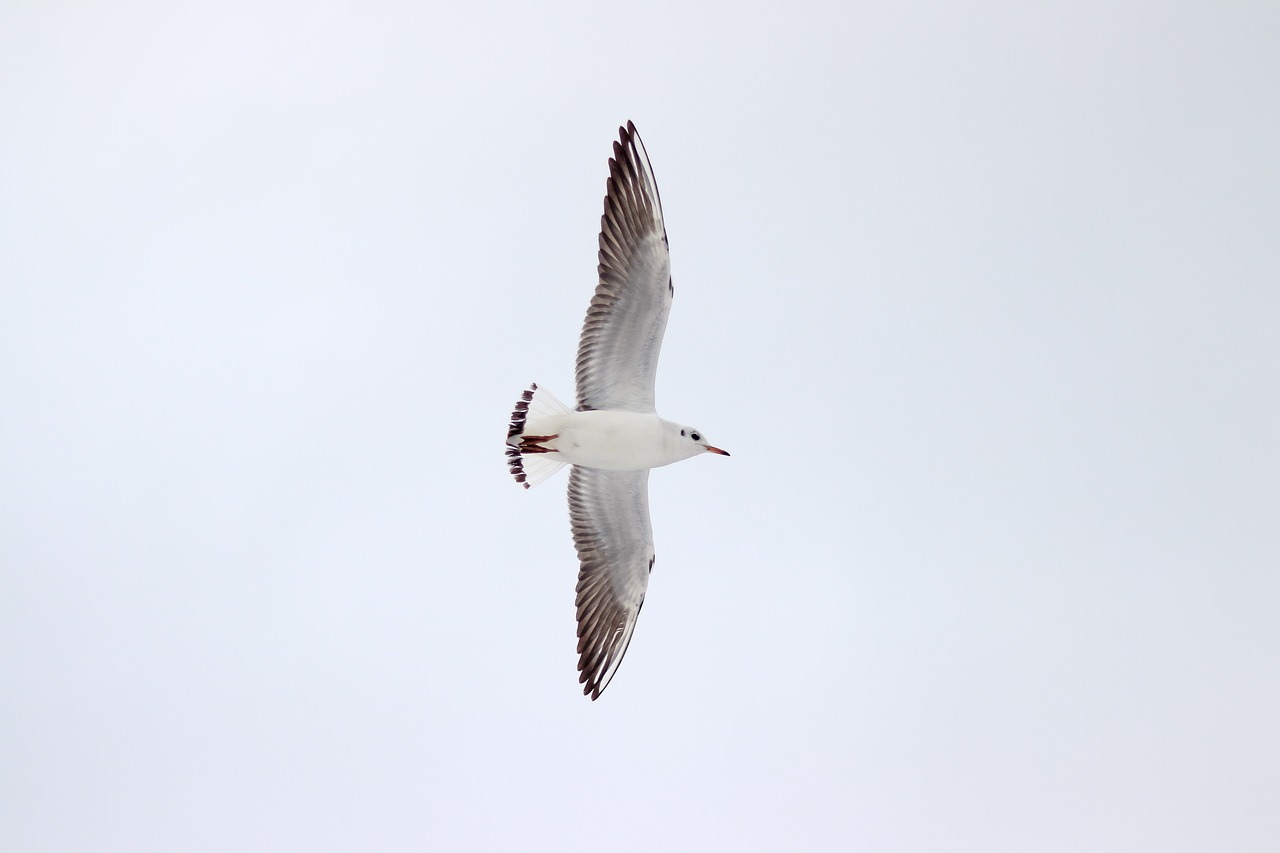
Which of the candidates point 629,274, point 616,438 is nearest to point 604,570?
point 616,438

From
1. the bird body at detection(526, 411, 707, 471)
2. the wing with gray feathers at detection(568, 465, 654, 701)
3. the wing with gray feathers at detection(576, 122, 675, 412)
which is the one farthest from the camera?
the wing with gray feathers at detection(568, 465, 654, 701)

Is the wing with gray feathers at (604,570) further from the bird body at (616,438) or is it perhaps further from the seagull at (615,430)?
the bird body at (616,438)

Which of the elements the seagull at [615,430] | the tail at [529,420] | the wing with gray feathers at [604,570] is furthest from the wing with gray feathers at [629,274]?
→ the wing with gray feathers at [604,570]

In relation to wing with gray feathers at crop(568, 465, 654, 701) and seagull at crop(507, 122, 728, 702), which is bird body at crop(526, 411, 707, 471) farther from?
wing with gray feathers at crop(568, 465, 654, 701)

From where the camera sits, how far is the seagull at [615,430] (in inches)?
317

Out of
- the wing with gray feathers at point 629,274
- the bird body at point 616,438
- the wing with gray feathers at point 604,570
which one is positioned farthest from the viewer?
the wing with gray feathers at point 604,570

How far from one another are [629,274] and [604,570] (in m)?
2.58

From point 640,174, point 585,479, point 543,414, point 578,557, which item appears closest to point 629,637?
point 578,557

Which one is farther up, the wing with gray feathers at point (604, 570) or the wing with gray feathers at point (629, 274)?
the wing with gray feathers at point (629, 274)

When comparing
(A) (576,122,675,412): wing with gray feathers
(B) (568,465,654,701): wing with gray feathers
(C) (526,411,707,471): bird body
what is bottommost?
(B) (568,465,654,701): wing with gray feathers

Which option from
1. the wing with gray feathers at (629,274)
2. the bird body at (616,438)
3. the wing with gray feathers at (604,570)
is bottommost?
the wing with gray feathers at (604,570)

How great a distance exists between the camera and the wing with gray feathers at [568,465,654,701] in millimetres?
9211

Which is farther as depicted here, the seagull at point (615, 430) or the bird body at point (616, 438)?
the bird body at point (616, 438)

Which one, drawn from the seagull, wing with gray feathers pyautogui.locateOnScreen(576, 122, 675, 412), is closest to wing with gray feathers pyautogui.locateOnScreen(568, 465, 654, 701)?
the seagull
